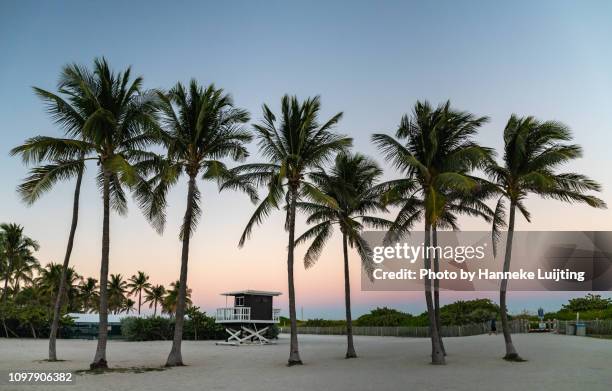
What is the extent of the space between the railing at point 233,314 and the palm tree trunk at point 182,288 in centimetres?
2014

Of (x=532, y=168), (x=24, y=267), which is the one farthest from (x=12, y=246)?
(x=532, y=168)

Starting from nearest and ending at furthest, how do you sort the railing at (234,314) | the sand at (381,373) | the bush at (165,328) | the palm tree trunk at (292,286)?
the sand at (381,373) → the palm tree trunk at (292,286) → the railing at (234,314) → the bush at (165,328)

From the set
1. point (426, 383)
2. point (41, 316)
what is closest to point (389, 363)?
point (426, 383)

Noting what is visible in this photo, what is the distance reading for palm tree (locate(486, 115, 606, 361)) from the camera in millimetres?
23469

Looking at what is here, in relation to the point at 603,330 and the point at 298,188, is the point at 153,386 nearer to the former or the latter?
the point at 298,188

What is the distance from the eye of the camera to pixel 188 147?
24.2 meters

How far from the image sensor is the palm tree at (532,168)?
23.5 metres

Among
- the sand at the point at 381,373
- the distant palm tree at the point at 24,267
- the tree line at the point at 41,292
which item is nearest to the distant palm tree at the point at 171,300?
the tree line at the point at 41,292

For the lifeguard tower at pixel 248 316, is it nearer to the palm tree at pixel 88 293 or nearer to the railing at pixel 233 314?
the railing at pixel 233 314

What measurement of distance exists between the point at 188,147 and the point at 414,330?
129 feet

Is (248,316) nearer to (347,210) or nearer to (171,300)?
(347,210)

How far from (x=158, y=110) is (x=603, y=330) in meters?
37.3

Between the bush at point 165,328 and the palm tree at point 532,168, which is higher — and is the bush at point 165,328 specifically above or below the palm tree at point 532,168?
below

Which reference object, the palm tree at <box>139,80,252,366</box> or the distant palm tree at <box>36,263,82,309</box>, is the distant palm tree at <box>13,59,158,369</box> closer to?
the palm tree at <box>139,80,252,366</box>
